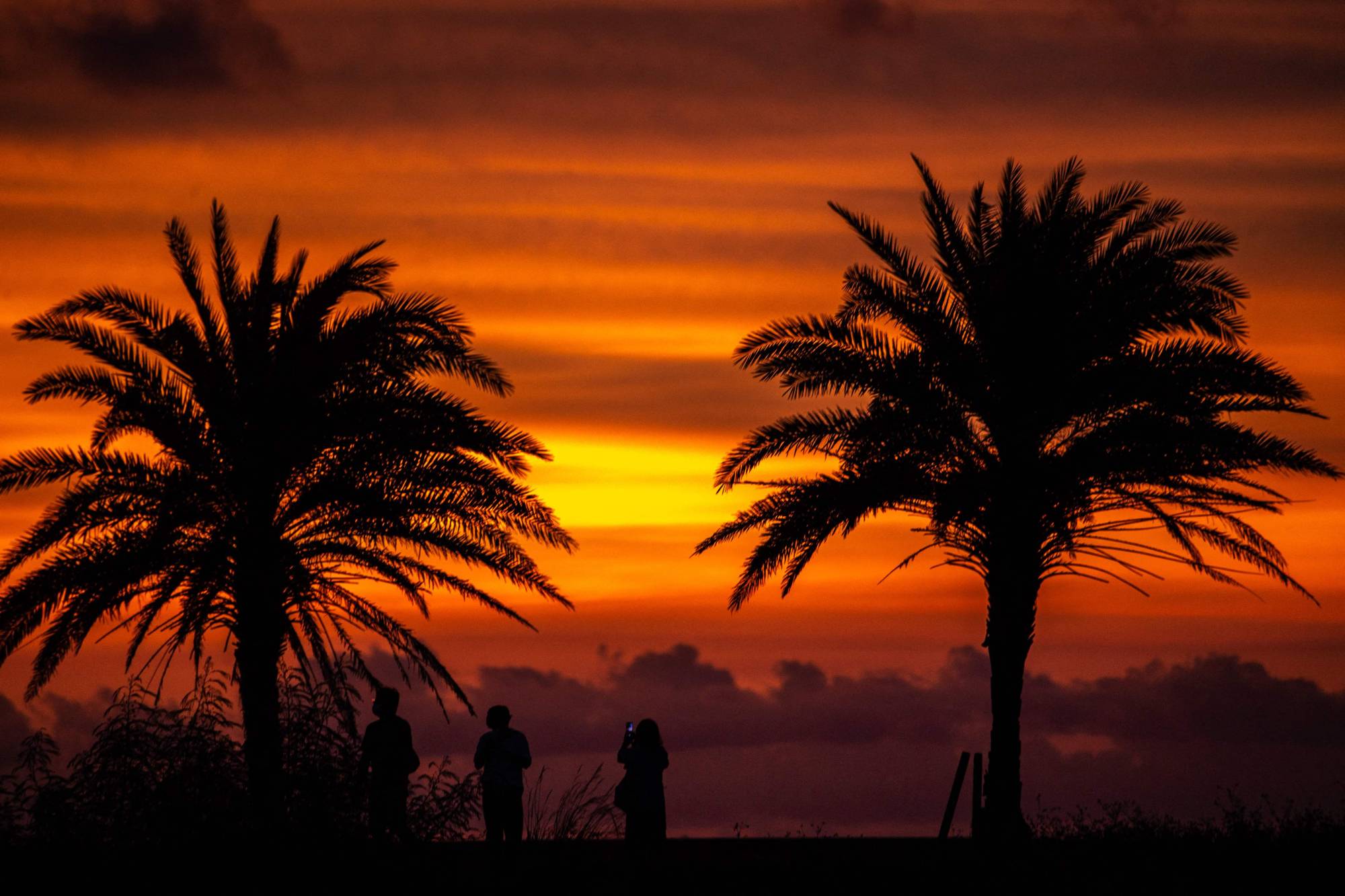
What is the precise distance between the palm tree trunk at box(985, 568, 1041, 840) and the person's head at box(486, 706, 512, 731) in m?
7.52

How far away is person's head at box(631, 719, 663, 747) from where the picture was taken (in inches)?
599

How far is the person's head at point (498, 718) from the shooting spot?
14695 mm

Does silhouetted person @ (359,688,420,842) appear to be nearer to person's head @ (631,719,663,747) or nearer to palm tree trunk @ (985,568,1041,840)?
person's head @ (631,719,663,747)

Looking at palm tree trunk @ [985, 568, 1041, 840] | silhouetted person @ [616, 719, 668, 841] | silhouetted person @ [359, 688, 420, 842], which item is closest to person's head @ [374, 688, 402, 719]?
silhouetted person @ [359, 688, 420, 842]

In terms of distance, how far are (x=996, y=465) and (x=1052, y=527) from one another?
1.18m

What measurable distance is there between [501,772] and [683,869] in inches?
77.2

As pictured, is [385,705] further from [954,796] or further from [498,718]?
[954,796]

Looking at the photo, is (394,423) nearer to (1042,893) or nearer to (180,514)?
(180,514)

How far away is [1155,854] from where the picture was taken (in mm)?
15961

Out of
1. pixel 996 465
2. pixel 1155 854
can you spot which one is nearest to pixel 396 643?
pixel 996 465

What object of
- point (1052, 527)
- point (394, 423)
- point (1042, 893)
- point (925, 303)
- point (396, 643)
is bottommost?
point (1042, 893)

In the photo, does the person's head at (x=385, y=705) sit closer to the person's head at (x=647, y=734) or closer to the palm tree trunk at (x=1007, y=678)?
the person's head at (x=647, y=734)

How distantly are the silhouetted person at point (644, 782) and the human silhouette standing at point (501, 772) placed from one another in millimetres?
1062

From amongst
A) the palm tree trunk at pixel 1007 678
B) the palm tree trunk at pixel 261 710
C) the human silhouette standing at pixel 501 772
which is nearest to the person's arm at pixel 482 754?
the human silhouette standing at pixel 501 772
